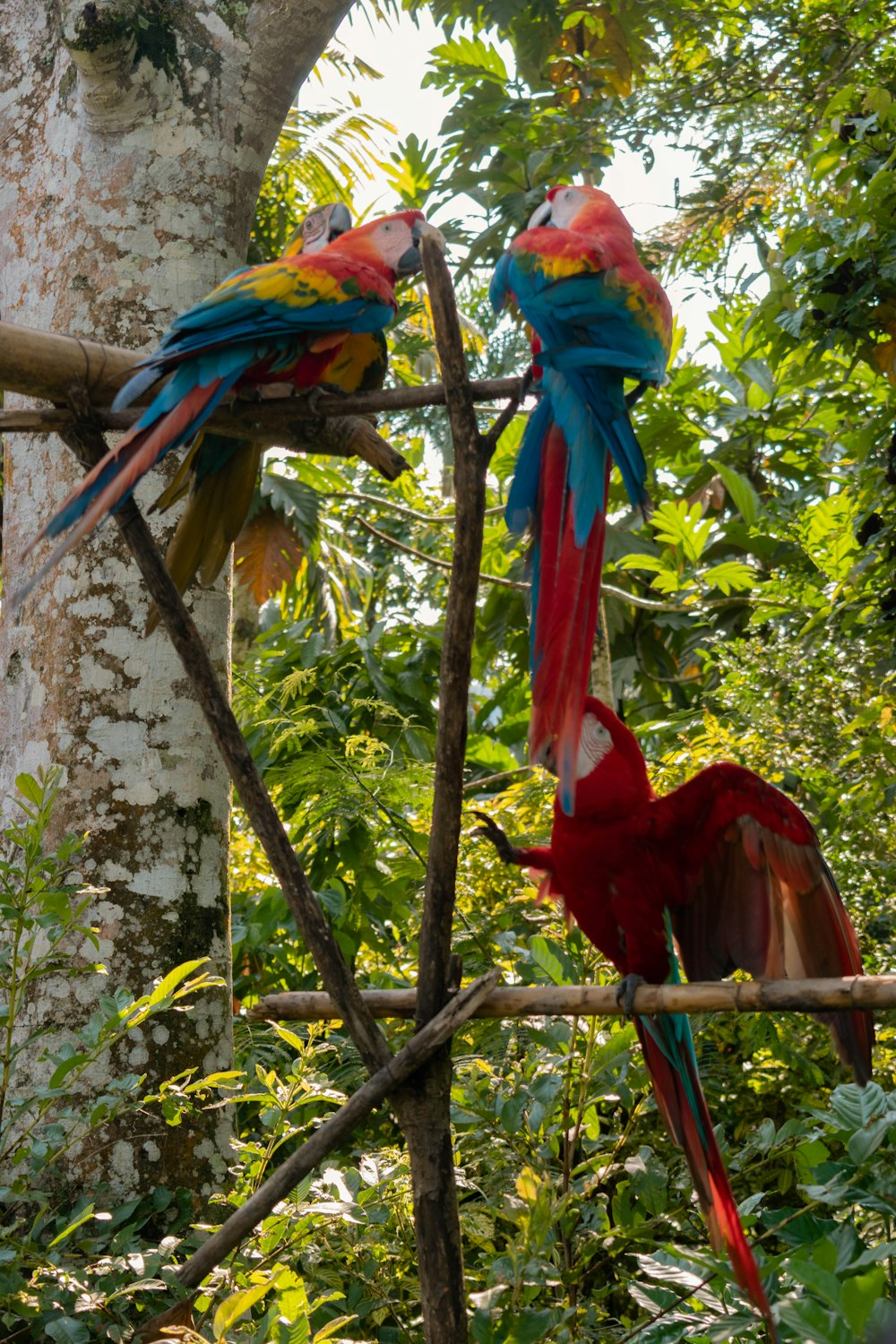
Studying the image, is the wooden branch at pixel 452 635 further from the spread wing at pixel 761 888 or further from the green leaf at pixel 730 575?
the green leaf at pixel 730 575

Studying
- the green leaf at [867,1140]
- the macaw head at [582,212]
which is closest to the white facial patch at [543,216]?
the macaw head at [582,212]

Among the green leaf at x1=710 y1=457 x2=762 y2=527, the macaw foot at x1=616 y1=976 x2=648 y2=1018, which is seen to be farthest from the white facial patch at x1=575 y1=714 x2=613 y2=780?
the green leaf at x1=710 y1=457 x2=762 y2=527

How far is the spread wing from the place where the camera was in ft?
4.21

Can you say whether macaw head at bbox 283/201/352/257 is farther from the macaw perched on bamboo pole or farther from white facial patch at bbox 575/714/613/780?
white facial patch at bbox 575/714/613/780

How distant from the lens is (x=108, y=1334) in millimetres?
971

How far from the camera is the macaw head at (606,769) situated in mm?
1324

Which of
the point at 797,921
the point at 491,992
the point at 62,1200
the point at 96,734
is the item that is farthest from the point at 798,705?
the point at 62,1200

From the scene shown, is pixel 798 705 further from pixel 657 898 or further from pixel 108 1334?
pixel 108 1334

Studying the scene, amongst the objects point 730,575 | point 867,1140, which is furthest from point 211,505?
point 730,575

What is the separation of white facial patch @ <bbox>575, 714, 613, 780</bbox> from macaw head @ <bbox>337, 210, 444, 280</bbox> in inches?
26.4

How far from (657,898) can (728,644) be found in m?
0.95

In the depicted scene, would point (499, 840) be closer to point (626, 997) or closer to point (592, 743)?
point (592, 743)

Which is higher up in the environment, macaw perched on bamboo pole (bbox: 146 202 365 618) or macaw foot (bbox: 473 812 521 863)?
macaw perched on bamboo pole (bbox: 146 202 365 618)

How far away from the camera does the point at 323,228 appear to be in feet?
5.67
